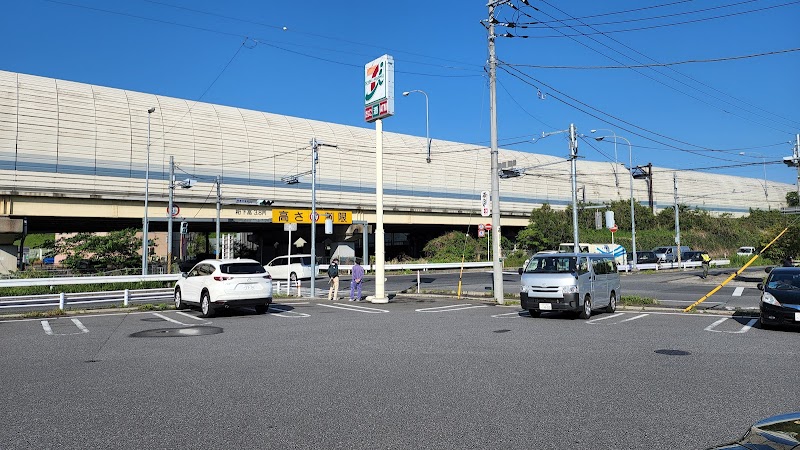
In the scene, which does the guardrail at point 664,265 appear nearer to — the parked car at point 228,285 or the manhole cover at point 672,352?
the parked car at point 228,285

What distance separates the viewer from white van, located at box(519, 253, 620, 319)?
14750 millimetres

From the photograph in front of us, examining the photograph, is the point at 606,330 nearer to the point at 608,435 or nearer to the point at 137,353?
the point at 608,435

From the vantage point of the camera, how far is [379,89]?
2211 cm

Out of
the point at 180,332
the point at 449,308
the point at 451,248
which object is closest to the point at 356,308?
the point at 449,308

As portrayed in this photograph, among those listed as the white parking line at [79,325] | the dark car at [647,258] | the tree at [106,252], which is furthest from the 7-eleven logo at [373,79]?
the dark car at [647,258]

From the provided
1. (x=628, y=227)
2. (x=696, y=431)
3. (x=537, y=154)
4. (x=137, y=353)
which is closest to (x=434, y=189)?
(x=537, y=154)

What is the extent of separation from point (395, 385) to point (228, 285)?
1023 centimetres

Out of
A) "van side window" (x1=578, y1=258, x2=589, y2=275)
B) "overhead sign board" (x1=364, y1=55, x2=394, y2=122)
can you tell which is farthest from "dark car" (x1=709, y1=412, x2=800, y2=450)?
"overhead sign board" (x1=364, y1=55, x2=394, y2=122)

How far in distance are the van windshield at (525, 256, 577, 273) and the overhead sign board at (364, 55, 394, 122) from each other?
8.89 meters

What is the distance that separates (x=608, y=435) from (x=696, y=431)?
34.7 inches

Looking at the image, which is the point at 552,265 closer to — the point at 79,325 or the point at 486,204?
the point at 486,204

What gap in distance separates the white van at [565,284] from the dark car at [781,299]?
4.07 meters

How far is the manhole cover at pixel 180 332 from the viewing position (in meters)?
12.5

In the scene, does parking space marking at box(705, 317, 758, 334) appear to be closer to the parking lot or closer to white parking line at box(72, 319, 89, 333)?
the parking lot
